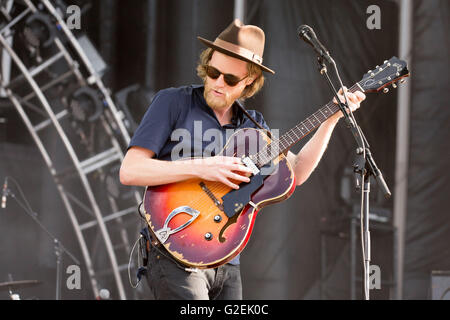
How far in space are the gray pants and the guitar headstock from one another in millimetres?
1129

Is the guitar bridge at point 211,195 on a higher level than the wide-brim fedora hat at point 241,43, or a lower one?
lower

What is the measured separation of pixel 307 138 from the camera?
532 cm

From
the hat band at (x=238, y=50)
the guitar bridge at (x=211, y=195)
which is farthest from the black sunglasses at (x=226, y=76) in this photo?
the guitar bridge at (x=211, y=195)

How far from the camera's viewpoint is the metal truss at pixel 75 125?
4.96 m

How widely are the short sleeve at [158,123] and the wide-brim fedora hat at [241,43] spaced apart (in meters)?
0.36

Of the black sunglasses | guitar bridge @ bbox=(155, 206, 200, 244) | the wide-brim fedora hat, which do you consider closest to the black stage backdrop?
the wide-brim fedora hat

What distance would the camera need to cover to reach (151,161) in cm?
252

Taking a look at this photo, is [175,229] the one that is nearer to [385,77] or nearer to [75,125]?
[385,77]

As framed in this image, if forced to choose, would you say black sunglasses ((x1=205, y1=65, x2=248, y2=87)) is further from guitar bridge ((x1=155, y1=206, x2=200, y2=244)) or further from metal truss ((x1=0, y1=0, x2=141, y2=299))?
metal truss ((x1=0, y1=0, x2=141, y2=299))

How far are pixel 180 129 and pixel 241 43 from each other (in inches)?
22.4

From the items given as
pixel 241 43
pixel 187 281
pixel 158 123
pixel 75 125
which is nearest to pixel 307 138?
pixel 75 125

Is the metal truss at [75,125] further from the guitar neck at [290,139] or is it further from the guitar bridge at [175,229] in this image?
the guitar bridge at [175,229]

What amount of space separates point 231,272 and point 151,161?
0.61 metres

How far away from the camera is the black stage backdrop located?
4934mm
